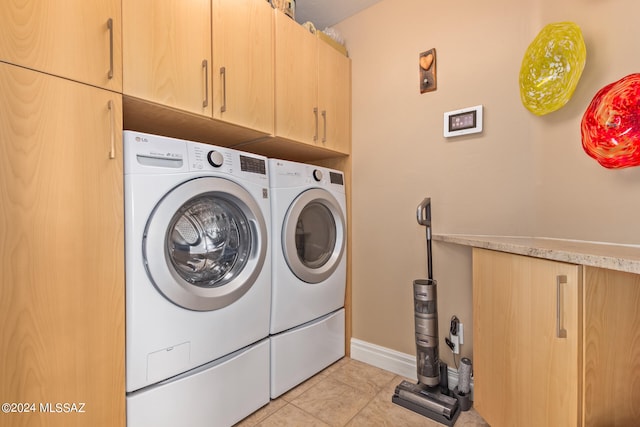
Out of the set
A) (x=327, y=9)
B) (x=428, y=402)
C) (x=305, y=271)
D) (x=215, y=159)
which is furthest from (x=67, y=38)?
(x=428, y=402)

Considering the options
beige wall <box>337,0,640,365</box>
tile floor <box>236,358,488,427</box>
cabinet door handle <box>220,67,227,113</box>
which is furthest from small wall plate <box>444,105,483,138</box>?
tile floor <box>236,358,488,427</box>

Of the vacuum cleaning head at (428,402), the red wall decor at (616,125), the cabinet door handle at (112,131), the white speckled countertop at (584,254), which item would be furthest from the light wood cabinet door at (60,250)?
the red wall decor at (616,125)

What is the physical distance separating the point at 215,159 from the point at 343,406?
1383mm

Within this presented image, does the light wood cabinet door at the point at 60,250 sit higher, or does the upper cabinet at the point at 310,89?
the upper cabinet at the point at 310,89

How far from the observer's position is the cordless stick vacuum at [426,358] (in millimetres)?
1406

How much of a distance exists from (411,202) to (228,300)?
118 centimetres

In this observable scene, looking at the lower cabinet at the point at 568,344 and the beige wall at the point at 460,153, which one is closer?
the lower cabinet at the point at 568,344

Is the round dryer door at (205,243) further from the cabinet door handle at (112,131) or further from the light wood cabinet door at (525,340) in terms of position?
the light wood cabinet door at (525,340)

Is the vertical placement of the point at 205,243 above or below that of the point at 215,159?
below

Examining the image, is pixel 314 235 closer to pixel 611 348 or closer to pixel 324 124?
pixel 324 124

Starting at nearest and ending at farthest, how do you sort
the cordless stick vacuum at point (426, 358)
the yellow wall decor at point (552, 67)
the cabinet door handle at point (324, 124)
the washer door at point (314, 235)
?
the yellow wall decor at point (552, 67) < the cordless stick vacuum at point (426, 358) < the washer door at point (314, 235) < the cabinet door handle at point (324, 124)

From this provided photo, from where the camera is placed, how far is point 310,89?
1.71 metres

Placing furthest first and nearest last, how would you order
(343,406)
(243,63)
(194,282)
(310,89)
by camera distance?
(310,89) → (343,406) → (243,63) → (194,282)

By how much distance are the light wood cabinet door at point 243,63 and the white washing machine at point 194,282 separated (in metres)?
0.21
